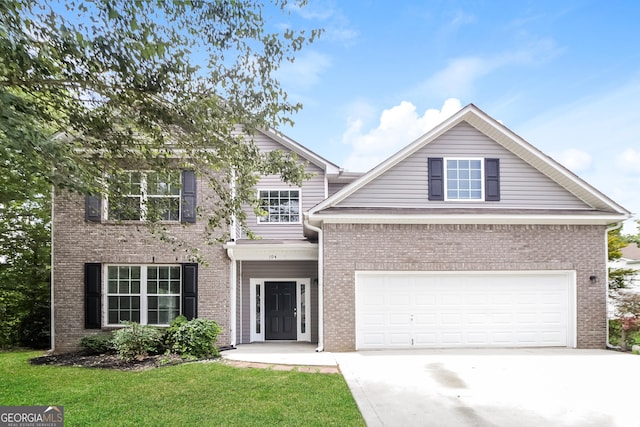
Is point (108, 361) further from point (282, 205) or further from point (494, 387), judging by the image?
point (494, 387)

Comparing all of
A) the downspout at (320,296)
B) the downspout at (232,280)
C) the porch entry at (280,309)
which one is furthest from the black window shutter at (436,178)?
the downspout at (232,280)

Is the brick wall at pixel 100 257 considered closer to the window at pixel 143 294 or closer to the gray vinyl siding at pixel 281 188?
the window at pixel 143 294

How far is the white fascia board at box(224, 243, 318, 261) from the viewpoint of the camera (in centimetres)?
1225

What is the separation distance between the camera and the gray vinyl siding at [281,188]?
46.2 feet

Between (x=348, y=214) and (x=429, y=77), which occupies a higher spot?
(x=429, y=77)

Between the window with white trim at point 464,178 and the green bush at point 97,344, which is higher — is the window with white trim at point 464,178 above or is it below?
above

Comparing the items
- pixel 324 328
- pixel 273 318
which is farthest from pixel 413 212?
pixel 273 318

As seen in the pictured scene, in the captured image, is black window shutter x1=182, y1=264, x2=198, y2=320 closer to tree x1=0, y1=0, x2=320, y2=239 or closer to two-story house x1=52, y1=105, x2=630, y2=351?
two-story house x1=52, y1=105, x2=630, y2=351

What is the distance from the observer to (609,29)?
11.6m

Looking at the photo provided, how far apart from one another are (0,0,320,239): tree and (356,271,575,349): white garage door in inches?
205

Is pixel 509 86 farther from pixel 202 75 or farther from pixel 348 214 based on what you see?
pixel 202 75

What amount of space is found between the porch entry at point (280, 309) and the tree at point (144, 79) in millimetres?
6341

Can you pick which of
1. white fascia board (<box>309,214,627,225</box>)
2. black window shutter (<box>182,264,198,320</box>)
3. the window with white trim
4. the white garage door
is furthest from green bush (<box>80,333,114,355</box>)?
the window with white trim

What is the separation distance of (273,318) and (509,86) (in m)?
11.0
